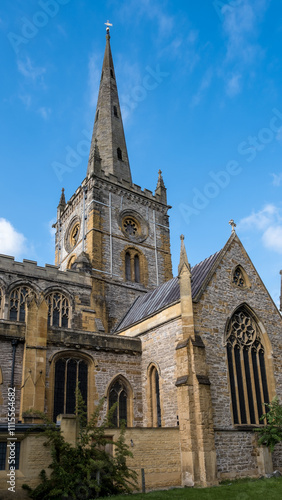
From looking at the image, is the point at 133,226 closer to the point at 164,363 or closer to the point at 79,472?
the point at 164,363

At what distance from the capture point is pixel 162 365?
64.9 ft

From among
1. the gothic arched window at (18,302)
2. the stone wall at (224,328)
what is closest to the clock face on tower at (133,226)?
the gothic arched window at (18,302)

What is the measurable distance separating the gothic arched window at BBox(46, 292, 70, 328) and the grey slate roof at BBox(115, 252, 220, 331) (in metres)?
3.61

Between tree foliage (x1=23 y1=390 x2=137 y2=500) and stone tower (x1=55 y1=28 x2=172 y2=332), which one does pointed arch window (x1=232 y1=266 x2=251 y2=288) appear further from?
tree foliage (x1=23 y1=390 x2=137 y2=500)

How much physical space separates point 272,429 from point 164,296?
28.8ft

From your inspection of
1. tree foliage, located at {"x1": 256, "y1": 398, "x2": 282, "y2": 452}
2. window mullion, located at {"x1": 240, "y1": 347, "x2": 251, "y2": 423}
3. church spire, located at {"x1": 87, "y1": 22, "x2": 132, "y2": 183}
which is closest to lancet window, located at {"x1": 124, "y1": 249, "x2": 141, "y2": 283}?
church spire, located at {"x1": 87, "y1": 22, "x2": 132, "y2": 183}

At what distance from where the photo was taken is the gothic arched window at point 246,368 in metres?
19.0

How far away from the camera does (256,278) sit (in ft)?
73.4

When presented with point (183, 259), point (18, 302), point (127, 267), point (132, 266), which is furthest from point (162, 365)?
point (132, 266)

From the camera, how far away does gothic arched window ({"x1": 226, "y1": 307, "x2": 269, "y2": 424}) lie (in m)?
19.0

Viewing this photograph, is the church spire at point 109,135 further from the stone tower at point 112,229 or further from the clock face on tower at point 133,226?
the clock face on tower at point 133,226

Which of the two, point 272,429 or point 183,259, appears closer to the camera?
point 272,429

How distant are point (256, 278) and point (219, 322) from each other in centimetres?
405

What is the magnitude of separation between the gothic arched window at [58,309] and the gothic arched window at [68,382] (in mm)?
6838
